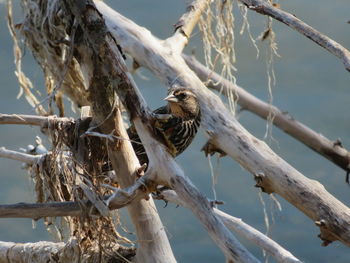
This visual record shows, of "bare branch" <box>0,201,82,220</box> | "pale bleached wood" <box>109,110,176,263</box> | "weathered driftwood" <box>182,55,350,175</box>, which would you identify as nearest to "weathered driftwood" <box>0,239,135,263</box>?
"pale bleached wood" <box>109,110,176,263</box>

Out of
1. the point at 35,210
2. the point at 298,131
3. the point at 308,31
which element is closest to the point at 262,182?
the point at 308,31

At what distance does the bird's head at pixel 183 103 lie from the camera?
12.0ft

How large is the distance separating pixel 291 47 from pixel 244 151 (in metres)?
2.47

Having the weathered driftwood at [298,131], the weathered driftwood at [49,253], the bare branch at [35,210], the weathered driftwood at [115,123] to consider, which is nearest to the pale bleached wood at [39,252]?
the weathered driftwood at [49,253]

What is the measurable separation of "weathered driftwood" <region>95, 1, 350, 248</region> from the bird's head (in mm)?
128

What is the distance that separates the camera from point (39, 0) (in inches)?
153

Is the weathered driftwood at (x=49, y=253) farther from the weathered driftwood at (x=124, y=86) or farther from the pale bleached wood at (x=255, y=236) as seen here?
the weathered driftwood at (x=124, y=86)

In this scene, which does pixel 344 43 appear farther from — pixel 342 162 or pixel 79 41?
pixel 79 41

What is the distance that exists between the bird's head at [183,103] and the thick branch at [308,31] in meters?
0.65

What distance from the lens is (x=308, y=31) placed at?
9.91ft

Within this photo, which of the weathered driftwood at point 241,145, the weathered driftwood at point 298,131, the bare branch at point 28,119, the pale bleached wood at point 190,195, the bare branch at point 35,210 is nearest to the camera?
the pale bleached wood at point 190,195

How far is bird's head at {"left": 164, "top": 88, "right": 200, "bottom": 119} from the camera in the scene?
367cm

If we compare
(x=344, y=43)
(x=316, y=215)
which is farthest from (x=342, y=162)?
(x=316, y=215)

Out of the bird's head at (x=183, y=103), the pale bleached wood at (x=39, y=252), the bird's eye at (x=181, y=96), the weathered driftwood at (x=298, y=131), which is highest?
the bird's eye at (x=181, y=96)
